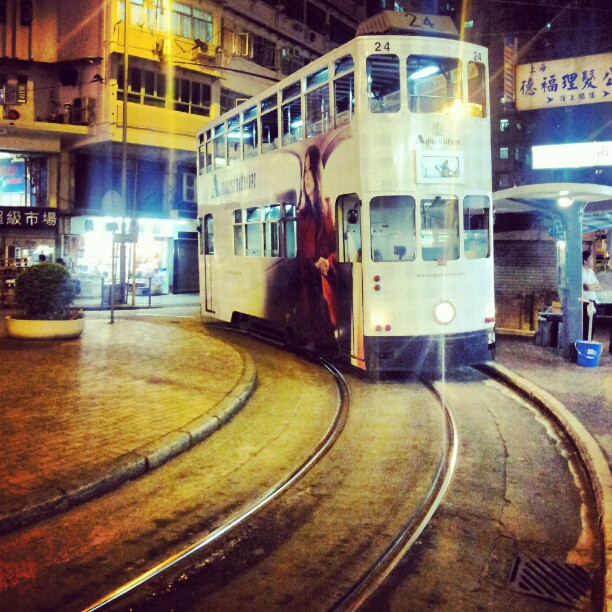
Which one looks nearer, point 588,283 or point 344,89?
point 344,89

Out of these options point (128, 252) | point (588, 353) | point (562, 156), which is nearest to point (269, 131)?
point (588, 353)

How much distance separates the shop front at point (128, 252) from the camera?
2769 cm

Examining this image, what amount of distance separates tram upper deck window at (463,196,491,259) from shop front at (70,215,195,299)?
60.8 ft

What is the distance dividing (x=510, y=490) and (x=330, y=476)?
161 centimetres

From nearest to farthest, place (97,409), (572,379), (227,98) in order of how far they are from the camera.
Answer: (97,409) → (572,379) → (227,98)

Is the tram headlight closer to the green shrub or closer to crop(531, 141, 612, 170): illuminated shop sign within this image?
the green shrub

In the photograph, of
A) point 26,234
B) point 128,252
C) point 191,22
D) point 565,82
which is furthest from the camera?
point 128,252

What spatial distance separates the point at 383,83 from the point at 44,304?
8201 mm

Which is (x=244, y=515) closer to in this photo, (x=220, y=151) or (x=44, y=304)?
(x=44, y=304)

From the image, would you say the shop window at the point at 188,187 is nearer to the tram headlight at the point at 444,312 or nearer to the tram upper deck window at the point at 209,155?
the tram upper deck window at the point at 209,155

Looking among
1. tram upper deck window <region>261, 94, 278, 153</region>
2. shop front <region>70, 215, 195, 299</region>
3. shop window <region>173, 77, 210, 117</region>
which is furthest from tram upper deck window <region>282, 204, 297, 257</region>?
shop window <region>173, 77, 210, 117</region>

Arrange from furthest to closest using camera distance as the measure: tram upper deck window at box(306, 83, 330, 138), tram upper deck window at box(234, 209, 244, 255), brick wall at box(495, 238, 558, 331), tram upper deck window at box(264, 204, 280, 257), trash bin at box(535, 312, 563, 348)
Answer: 1. brick wall at box(495, 238, 558, 331)
2. tram upper deck window at box(234, 209, 244, 255)
3. trash bin at box(535, 312, 563, 348)
4. tram upper deck window at box(264, 204, 280, 257)
5. tram upper deck window at box(306, 83, 330, 138)

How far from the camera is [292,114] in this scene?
37.7 ft

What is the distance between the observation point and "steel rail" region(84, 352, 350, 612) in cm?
366
